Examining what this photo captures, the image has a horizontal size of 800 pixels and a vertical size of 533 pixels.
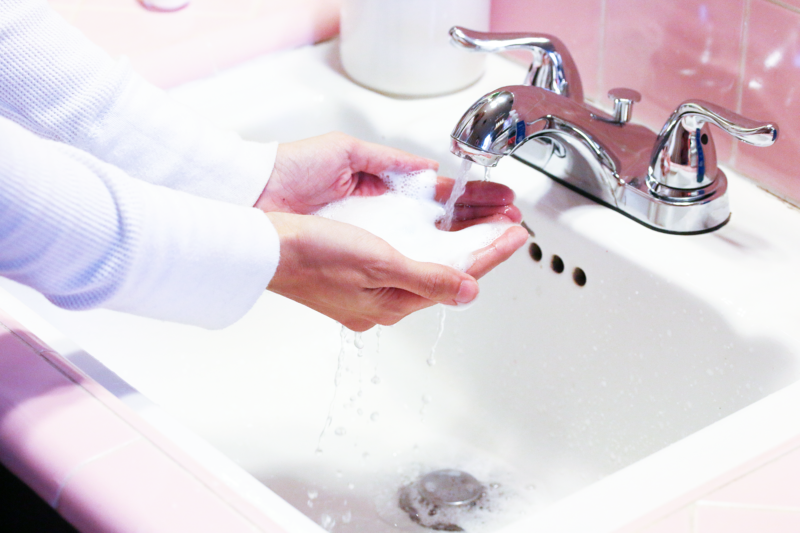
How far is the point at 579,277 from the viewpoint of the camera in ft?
2.27

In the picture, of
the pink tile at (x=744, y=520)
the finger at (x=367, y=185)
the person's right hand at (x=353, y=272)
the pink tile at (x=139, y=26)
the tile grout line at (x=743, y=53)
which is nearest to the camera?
the pink tile at (x=744, y=520)

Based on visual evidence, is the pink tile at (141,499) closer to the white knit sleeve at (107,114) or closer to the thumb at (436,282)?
the thumb at (436,282)

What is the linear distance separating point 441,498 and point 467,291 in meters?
0.24

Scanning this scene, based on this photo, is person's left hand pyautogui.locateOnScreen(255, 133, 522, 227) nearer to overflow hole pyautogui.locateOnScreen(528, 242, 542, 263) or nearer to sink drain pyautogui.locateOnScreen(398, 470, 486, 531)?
overflow hole pyautogui.locateOnScreen(528, 242, 542, 263)

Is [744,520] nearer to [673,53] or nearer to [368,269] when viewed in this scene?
[368,269]

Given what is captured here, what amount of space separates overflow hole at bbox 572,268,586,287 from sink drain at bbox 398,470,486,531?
0.20m

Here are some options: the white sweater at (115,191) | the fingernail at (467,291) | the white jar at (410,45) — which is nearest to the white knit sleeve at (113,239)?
the white sweater at (115,191)

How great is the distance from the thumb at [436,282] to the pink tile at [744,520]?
0.70 feet

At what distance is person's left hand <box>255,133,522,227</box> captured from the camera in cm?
71

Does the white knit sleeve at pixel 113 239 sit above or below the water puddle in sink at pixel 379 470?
above

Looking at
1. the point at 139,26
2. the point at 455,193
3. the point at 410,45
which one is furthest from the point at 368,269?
the point at 139,26

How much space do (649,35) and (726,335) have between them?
294 millimetres

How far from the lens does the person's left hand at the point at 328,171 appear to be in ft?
2.31

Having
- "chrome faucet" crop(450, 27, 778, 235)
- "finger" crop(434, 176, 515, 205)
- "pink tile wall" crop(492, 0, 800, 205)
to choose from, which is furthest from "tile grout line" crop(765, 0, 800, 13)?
"finger" crop(434, 176, 515, 205)
